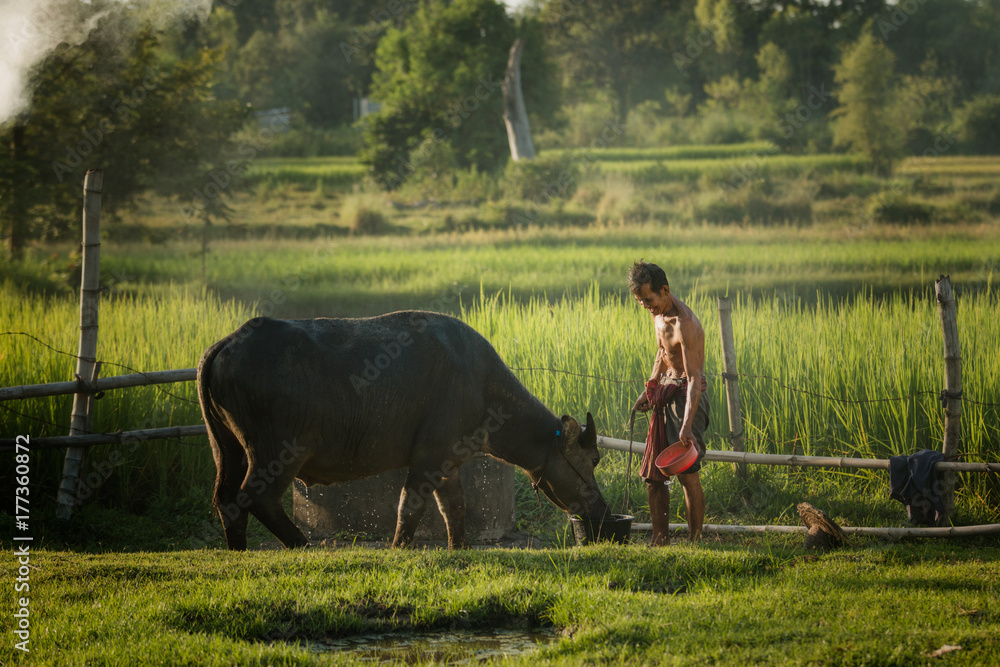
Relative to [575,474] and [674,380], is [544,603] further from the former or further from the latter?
[674,380]

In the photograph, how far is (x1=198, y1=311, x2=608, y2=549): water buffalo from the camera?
5312 millimetres

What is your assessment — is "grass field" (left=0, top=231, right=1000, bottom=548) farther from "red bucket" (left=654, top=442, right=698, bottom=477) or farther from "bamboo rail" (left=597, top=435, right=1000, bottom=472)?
"red bucket" (left=654, top=442, right=698, bottom=477)

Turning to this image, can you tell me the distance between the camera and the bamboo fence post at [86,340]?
6.81m

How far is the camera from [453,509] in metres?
5.81

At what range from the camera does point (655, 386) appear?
577cm

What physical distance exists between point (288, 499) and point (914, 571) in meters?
5.30

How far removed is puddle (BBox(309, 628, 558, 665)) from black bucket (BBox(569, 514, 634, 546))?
5.63 feet

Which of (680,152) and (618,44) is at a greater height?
(618,44)

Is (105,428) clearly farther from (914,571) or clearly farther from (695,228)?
(695,228)

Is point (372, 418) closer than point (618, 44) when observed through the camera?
Yes

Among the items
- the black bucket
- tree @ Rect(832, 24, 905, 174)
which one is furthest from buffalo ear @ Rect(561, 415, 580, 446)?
tree @ Rect(832, 24, 905, 174)

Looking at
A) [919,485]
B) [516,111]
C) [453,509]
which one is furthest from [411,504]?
[516,111]

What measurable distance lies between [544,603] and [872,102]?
92.2 ft

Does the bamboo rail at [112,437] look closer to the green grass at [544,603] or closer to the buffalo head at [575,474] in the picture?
the green grass at [544,603]
